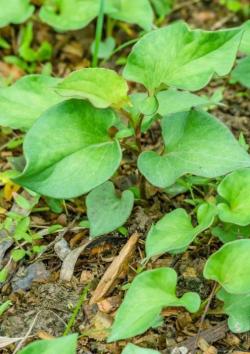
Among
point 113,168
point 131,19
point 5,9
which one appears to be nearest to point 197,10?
point 131,19

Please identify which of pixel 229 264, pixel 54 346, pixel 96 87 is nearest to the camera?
pixel 54 346

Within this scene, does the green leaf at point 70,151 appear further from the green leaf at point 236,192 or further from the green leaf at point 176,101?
the green leaf at point 236,192

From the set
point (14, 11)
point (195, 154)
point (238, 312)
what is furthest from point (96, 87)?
point (14, 11)

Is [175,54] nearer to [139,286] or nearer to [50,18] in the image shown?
[139,286]

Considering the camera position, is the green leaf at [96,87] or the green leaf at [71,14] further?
the green leaf at [71,14]

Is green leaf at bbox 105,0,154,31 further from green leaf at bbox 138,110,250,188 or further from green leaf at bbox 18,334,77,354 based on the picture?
green leaf at bbox 18,334,77,354

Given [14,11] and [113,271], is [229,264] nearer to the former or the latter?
[113,271]

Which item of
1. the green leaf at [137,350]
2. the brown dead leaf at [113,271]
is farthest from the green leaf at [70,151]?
the green leaf at [137,350]
